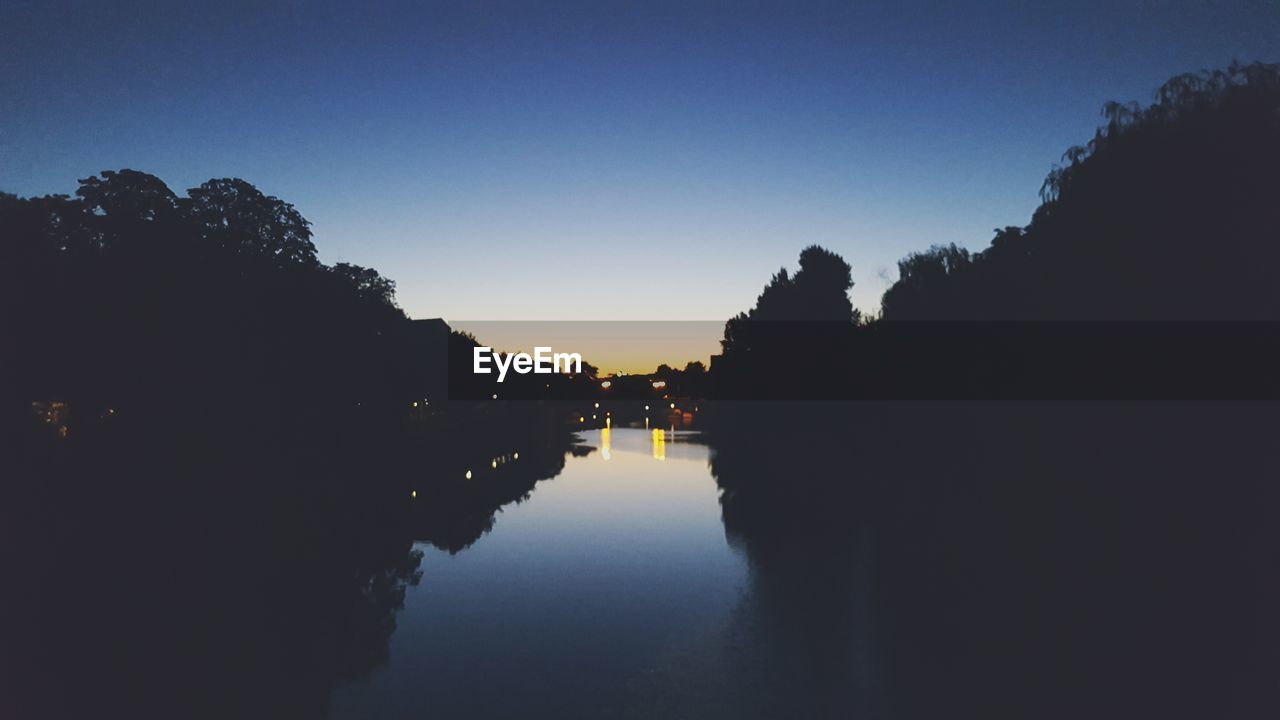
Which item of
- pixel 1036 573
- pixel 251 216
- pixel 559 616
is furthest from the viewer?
pixel 251 216

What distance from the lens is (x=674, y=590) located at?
10305 mm

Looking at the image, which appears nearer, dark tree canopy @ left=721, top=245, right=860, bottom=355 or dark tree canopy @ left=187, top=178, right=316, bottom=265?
dark tree canopy @ left=187, top=178, right=316, bottom=265

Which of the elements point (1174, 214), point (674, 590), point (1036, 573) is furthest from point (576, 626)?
point (1174, 214)

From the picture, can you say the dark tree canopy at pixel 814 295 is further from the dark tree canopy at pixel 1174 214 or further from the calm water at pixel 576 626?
the calm water at pixel 576 626

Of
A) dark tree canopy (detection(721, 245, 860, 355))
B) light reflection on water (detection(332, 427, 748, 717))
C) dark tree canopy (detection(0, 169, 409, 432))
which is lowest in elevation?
light reflection on water (detection(332, 427, 748, 717))

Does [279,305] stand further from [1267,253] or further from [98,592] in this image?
[1267,253]

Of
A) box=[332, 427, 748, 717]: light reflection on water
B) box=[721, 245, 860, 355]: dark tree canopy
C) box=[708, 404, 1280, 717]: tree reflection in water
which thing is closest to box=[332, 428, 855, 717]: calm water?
box=[332, 427, 748, 717]: light reflection on water

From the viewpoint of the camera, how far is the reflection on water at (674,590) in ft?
21.8

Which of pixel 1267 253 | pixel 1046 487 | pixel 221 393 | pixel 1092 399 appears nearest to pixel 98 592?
pixel 221 393

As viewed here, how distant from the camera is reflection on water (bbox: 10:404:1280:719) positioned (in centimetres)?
664

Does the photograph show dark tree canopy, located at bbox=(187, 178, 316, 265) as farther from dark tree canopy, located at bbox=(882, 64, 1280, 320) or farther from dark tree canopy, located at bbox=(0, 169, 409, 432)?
dark tree canopy, located at bbox=(882, 64, 1280, 320)

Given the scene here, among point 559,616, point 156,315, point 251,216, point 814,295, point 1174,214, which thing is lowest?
point 559,616

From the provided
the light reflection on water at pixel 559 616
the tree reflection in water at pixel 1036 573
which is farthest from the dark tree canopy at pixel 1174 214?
the light reflection on water at pixel 559 616

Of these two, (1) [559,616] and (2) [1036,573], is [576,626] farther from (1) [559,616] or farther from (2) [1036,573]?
(2) [1036,573]
